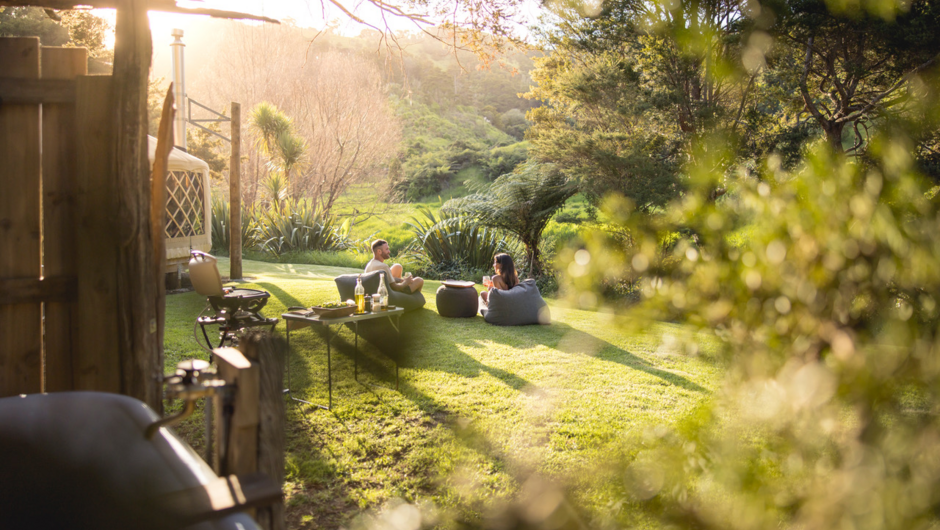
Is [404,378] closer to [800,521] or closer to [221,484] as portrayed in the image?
[221,484]

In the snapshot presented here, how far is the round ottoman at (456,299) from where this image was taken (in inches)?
274

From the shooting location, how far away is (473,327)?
6.54m

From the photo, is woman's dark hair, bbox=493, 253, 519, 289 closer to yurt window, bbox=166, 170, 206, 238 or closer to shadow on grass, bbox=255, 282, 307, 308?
shadow on grass, bbox=255, 282, 307, 308

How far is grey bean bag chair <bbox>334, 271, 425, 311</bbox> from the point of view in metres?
5.79

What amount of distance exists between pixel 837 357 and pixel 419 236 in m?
11.0

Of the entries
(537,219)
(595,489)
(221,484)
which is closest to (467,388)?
(221,484)

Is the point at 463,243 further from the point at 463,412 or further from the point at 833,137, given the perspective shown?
the point at 833,137

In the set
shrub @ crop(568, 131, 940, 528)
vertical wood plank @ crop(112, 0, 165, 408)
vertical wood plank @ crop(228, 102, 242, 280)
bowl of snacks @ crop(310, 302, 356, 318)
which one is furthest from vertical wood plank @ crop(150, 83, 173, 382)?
vertical wood plank @ crop(228, 102, 242, 280)

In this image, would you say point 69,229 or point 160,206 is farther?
point 160,206

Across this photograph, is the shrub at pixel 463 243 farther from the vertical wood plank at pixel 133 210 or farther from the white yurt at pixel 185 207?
the vertical wood plank at pixel 133 210

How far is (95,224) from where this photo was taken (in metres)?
2.18

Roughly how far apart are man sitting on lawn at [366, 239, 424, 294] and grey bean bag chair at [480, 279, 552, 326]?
87 centimetres

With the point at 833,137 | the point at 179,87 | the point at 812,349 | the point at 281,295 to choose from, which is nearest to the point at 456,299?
the point at 281,295

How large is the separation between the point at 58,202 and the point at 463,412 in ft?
7.86
